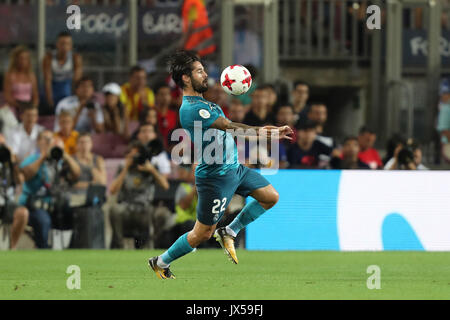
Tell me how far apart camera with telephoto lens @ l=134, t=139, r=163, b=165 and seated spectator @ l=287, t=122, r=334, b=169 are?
199cm

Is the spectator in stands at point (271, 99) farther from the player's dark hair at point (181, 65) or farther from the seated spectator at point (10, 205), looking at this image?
the player's dark hair at point (181, 65)

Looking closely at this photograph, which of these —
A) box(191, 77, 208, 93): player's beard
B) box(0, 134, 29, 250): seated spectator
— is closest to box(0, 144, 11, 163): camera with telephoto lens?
box(0, 134, 29, 250): seated spectator

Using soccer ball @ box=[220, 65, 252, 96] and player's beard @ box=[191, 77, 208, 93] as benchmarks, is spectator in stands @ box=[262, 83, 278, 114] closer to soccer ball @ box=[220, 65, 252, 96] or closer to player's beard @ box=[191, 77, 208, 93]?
soccer ball @ box=[220, 65, 252, 96]

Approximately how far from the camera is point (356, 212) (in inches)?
559

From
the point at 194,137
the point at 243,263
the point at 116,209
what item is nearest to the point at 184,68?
the point at 194,137

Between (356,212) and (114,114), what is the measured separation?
4.20 m

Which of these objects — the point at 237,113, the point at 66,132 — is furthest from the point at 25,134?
the point at 237,113

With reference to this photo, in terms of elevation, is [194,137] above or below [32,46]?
below

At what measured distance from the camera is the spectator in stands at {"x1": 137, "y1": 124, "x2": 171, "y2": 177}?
14594mm

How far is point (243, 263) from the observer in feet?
38.5

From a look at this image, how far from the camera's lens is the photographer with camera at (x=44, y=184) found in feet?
46.8

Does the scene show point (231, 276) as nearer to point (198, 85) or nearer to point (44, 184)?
point (198, 85)

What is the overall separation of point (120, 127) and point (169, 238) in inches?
93.1

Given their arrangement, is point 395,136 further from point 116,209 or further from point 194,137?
point 194,137
